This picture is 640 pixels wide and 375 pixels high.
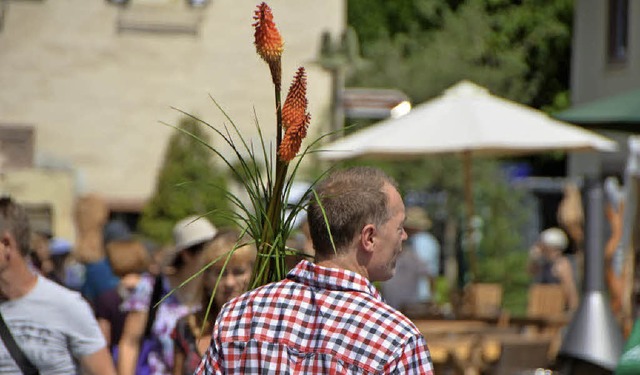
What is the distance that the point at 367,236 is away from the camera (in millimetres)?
3428

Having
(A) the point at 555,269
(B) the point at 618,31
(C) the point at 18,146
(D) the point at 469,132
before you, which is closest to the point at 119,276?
(D) the point at 469,132

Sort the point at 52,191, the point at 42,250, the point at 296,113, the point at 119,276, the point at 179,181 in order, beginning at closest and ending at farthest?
1. the point at 296,113
2. the point at 119,276
3. the point at 42,250
4. the point at 179,181
5. the point at 52,191

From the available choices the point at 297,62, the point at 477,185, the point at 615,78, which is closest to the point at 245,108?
the point at 297,62

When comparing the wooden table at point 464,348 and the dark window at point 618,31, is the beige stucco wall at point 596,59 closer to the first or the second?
the dark window at point 618,31

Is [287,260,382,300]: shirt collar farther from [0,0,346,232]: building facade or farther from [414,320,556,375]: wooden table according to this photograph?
[0,0,346,232]: building facade

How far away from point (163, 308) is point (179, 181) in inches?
469

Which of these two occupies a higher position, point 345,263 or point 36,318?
point 345,263

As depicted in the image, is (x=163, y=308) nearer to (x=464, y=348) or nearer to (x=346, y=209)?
(x=346, y=209)

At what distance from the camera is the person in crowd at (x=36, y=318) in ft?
16.4

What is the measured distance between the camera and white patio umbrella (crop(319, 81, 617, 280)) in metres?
12.5

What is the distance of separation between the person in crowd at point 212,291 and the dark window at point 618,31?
21184 mm

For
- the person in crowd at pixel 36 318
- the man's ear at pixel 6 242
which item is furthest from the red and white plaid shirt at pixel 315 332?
the man's ear at pixel 6 242

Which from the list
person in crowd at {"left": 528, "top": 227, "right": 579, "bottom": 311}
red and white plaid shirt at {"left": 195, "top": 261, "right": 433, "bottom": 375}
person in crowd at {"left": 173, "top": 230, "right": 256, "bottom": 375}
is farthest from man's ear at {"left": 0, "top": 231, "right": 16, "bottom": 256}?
person in crowd at {"left": 528, "top": 227, "right": 579, "bottom": 311}

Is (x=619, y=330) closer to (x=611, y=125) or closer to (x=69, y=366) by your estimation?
(x=611, y=125)
